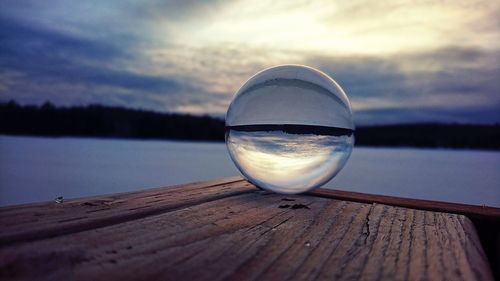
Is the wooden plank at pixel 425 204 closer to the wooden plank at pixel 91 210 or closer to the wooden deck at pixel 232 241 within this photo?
the wooden deck at pixel 232 241

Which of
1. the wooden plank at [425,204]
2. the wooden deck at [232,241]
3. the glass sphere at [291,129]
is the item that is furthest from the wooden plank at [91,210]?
the wooden plank at [425,204]

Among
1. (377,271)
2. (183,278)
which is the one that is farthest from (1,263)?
(377,271)

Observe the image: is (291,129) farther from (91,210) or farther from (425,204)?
(91,210)

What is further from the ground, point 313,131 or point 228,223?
point 313,131

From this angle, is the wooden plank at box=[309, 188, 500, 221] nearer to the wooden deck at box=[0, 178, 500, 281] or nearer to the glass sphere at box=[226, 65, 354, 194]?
the wooden deck at box=[0, 178, 500, 281]

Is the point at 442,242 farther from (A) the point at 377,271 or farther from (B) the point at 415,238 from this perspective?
(A) the point at 377,271

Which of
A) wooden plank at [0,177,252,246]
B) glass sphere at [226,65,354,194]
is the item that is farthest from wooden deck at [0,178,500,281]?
glass sphere at [226,65,354,194]
